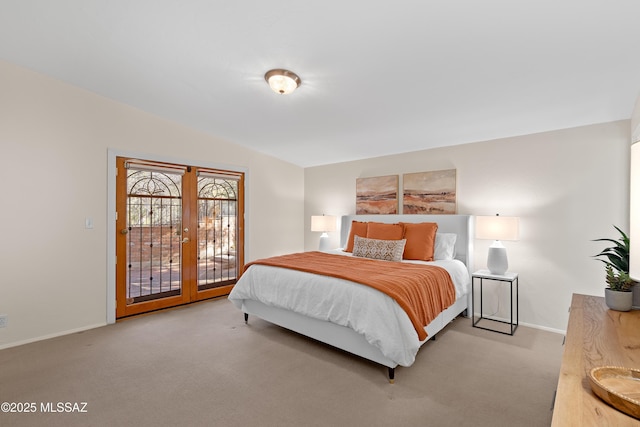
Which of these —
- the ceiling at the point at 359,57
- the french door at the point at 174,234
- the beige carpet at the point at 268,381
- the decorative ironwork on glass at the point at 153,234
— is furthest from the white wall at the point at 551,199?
the decorative ironwork on glass at the point at 153,234

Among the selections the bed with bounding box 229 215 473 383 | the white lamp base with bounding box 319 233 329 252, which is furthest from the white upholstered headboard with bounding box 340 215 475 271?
the white lamp base with bounding box 319 233 329 252

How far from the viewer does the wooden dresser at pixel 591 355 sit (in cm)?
78

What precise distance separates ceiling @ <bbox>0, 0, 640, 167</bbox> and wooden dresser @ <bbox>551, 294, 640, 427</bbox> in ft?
5.61

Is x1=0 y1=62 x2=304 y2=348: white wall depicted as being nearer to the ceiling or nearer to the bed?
the ceiling

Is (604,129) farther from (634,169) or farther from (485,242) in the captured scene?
(634,169)

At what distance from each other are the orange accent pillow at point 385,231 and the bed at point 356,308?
476 mm

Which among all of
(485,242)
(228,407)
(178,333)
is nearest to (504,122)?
(485,242)

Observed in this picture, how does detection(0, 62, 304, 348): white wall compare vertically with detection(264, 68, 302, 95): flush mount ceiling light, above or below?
below

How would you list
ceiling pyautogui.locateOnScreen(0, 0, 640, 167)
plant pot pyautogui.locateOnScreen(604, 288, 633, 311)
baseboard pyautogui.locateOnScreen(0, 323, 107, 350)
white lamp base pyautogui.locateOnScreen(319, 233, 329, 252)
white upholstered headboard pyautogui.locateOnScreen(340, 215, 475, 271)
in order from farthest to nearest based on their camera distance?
1. white lamp base pyautogui.locateOnScreen(319, 233, 329, 252)
2. white upholstered headboard pyautogui.locateOnScreen(340, 215, 475, 271)
3. baseboard pyautogui.locateOnScreen(0, 323, 107, 350)
4. ceiling pyautogui.locateOnScreen(0, 0, 640, 167)
5. plant pot pyautogui.locateOnScreen(604, 288, 633, 311)

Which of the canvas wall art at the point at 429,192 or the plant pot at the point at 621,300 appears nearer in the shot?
the plant pot at the point at 621,300

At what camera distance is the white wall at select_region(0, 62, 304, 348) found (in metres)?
2.83

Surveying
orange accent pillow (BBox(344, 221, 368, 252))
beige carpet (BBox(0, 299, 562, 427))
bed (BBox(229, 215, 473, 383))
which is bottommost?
beige carpet (BBox(0, 299, 562, 427))

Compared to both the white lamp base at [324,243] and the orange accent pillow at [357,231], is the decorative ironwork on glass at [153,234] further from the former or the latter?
the orange accent pillow at [357,231]

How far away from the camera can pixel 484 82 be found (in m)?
2.48
